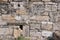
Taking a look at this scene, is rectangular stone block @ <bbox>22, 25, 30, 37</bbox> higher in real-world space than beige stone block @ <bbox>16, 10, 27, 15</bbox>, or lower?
lower

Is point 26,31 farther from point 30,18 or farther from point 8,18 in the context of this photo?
point 8,18

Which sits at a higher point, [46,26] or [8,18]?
[8,18]

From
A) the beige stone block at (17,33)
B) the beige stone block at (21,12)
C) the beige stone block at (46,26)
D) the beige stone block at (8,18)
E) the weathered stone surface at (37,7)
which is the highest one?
the weathered stone surface at (37,7)

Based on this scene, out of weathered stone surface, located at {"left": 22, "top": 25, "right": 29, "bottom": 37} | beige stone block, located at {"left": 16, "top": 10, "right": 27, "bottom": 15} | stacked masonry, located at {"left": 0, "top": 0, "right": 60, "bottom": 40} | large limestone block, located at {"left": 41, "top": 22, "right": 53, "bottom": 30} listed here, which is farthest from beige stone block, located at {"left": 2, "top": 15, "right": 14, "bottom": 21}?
large limestone block, located at {"left": 41, "top": 22, "right": 53, "bottom": 30}

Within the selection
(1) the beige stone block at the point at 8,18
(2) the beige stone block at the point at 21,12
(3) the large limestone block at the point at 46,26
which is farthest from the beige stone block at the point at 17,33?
(3) the large limestone block at the point at 46,26

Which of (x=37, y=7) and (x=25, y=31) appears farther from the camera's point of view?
(x=37, y=7)

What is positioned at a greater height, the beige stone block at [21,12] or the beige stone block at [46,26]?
the beige stone block at [21,12]

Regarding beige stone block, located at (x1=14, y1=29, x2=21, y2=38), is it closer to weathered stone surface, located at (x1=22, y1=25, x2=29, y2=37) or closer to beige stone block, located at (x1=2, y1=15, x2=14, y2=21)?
weathered stone surface, located at (x1=22, y1=25, x2=29, y2=37)

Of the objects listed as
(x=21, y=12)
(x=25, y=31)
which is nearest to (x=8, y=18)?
(x=21, y=12)

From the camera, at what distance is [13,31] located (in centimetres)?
348

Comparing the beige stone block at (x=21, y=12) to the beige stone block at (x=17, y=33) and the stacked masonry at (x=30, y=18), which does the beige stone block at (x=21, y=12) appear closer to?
the stacked masonry at (x=30, y=18)

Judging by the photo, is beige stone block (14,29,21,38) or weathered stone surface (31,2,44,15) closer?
beige stone block (14,29,21,38)

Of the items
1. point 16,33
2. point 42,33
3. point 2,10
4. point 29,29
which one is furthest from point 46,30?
point 2,10

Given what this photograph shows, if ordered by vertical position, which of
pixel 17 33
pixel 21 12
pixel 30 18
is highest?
pixel 21 12
